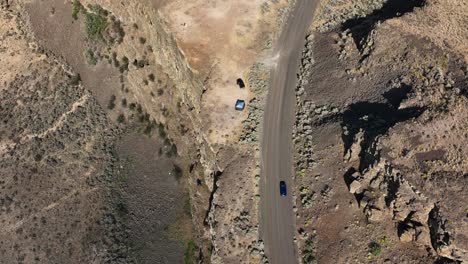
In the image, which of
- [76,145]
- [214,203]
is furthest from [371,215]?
[76,145]

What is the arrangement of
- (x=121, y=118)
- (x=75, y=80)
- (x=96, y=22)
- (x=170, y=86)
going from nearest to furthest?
(x=121, y=118) < (x=75, y=80) < (x=170, y=86) < (x=96, y=22)

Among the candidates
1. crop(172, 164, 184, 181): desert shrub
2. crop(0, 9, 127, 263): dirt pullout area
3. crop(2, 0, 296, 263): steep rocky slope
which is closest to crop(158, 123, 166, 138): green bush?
crop(2, 0, 296, 263): steep rocky slope

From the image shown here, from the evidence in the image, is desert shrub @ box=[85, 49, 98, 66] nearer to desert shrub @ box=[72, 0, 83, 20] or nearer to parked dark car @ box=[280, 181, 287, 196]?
desert shrub @ box=[72, 0, 83, 20]

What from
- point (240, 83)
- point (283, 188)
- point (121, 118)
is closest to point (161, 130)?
point (121, 118)

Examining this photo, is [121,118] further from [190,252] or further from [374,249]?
[374,249]

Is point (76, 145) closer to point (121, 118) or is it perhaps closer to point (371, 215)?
point (121, 118)

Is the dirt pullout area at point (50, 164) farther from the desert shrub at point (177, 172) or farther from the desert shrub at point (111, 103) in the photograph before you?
the desert shrub at point (177, 172)

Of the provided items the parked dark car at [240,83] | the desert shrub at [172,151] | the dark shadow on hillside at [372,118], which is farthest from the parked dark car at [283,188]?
the parked dark car at [240,83]
